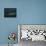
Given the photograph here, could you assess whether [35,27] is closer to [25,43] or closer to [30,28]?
[30,28]

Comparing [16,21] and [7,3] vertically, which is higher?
[7,3]

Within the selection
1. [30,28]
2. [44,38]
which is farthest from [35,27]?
[44,38]

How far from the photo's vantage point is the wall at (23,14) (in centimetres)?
295

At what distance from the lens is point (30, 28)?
2865mm

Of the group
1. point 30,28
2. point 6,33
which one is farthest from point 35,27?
point 6,33

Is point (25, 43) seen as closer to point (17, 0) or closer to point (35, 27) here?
point (35, 27)

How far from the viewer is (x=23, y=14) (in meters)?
2.96

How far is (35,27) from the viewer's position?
2.86 meters

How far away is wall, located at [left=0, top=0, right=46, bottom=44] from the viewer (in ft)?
9.68

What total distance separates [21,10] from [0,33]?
2.50 feet

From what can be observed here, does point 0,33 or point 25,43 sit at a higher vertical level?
point 0,33

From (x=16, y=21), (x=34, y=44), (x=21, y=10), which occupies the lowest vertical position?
(x=34, y=44)

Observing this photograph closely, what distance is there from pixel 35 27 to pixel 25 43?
0.44 metres

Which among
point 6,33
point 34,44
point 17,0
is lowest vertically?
point 34,44
